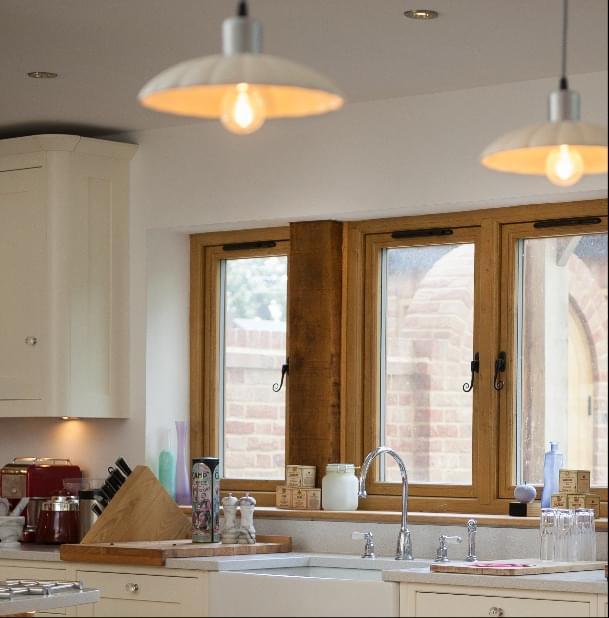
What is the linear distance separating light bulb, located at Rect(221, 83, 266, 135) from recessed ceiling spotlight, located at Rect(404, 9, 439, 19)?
1.72m

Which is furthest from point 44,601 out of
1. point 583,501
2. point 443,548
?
point 583,501

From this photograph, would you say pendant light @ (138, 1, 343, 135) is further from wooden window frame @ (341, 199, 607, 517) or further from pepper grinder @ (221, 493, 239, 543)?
pepper grinder @ (221, 493, 239, 543)

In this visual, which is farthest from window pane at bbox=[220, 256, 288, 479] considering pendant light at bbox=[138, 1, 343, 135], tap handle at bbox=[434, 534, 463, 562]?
pendant light at bbox=[138, 1, 343, 135]

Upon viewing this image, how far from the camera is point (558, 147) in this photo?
2.55 metres

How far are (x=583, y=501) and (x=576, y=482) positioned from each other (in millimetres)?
71

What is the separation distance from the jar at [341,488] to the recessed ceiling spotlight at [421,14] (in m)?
1.76

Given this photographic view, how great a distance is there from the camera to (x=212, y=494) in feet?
16.2

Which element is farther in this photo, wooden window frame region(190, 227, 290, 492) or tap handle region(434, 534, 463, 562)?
wooden window frame region(190, 227, 290, 492)

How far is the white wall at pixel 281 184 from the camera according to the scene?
459cm

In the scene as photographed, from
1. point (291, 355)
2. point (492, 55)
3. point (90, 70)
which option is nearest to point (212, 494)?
point (291, 355)

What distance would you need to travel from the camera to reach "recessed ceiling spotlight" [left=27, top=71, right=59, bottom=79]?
4.61m

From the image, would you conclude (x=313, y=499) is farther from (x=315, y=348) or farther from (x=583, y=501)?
(x=583, y=501)

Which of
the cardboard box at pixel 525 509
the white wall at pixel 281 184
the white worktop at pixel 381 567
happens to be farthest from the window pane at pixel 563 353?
the white worktop at pixel 381 567

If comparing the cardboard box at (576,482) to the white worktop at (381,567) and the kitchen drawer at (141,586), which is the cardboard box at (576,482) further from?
the kitchen drawer at (141,586)
